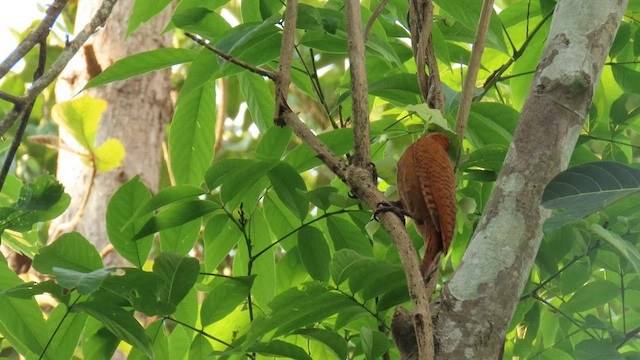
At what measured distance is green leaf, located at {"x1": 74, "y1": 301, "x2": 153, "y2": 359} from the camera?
958 mm

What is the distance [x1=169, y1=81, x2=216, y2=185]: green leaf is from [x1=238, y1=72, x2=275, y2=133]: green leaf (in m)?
0.06

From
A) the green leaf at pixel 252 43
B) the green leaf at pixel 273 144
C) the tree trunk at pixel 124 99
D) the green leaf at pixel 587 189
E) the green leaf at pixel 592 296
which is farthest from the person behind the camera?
the tree trunk at pixel 124 99

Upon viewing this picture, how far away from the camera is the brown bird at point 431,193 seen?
879 millimetres

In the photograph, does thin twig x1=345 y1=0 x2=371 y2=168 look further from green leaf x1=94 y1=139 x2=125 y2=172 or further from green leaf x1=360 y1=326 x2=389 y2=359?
green leaf x1=94 y1=139 x2=125 y2=172

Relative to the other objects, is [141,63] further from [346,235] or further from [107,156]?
[346,235]

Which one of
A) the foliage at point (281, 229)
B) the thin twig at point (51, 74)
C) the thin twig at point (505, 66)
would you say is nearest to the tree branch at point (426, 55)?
the foliage at point (281, 229)

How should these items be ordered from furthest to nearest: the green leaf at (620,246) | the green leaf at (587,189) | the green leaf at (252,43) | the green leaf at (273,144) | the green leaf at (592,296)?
the green leaf at (592,296)
the green leaf at (273,144)
the green leaf at (252,43)
the green leaf at (620,246)
the green leaf at (587,189)

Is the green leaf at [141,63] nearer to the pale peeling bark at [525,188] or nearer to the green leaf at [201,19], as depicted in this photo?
the green leaf at [201,19]

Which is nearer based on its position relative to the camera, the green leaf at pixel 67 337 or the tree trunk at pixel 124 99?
the green leaf at pixel 67 337

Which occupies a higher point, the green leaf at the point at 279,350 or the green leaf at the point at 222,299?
the green leaf at the point at 222,299

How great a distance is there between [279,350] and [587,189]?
44 cm

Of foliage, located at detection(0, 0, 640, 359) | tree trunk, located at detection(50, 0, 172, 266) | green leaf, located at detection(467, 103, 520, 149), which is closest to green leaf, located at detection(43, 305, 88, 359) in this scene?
foliage, located at detection(0, 0, 640, 359)

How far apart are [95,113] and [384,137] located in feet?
1.52

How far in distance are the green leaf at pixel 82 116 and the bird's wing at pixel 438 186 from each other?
1.92 ft
